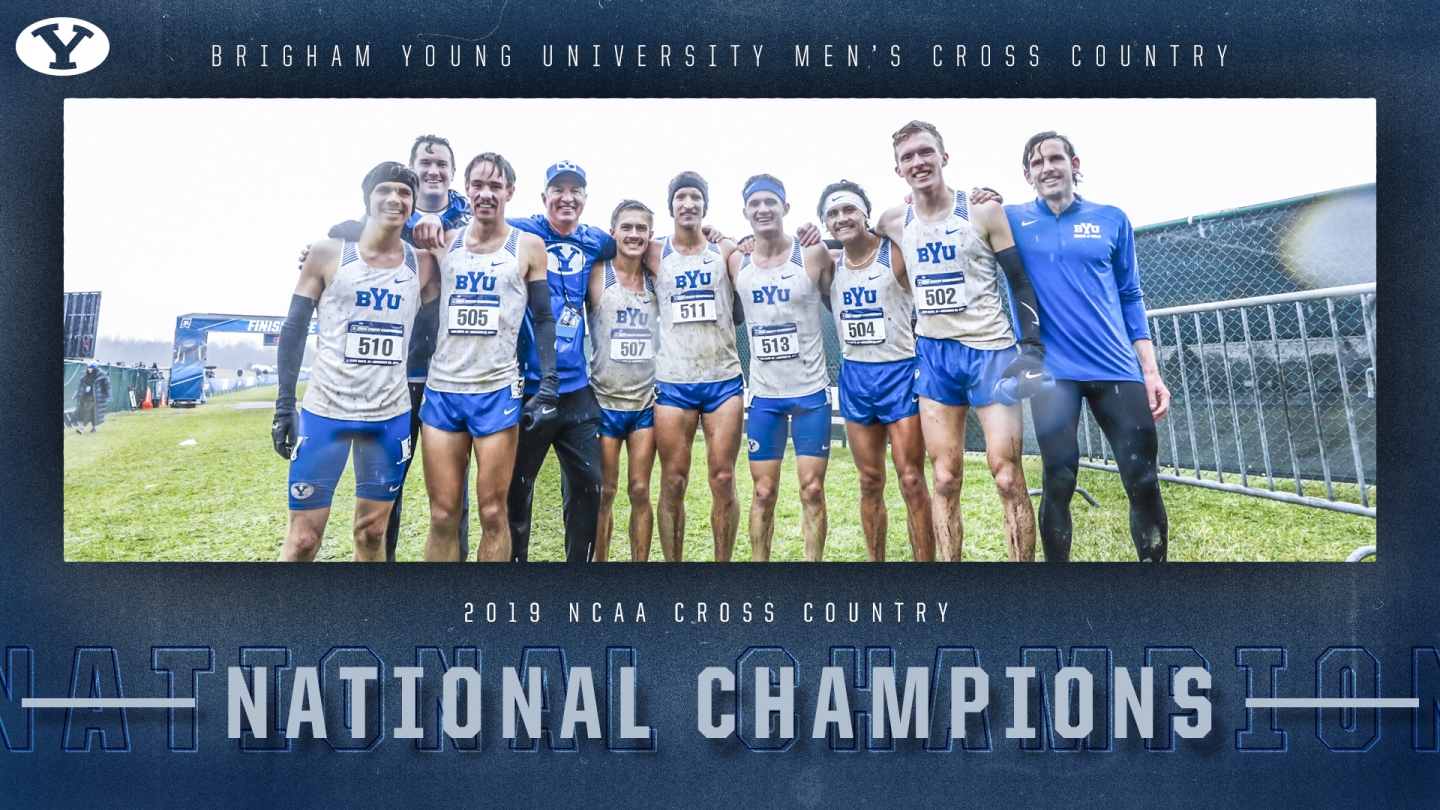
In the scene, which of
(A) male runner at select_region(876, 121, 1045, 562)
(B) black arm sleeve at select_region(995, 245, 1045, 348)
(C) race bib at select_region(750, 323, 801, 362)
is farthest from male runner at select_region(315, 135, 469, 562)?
(B) black arm sleeve at select_region(995, 245, 1045, 348)

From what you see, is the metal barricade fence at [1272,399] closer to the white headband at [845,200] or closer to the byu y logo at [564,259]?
the white headband at [845,200]

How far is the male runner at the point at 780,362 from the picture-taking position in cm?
303

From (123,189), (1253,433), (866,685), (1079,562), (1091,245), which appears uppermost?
(123,189)

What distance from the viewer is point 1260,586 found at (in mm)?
2881

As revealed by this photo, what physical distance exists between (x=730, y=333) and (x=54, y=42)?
116 inches

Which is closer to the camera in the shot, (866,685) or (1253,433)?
(866,685)

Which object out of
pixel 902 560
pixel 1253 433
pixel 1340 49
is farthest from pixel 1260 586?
pixel 1340 49

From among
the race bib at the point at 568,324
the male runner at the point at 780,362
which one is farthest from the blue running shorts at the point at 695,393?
the race bib at the point at 568,324

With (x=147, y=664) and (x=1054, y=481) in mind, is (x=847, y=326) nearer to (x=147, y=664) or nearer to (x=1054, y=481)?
(x=1054, y=481)

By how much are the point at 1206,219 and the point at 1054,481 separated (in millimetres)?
1225

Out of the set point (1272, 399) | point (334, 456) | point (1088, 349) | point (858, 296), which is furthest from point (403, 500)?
point (1272, 399)

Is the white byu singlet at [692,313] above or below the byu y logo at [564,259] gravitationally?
below

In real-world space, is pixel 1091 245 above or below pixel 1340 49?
below

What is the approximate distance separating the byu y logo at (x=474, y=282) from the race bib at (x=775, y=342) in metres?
1.10
